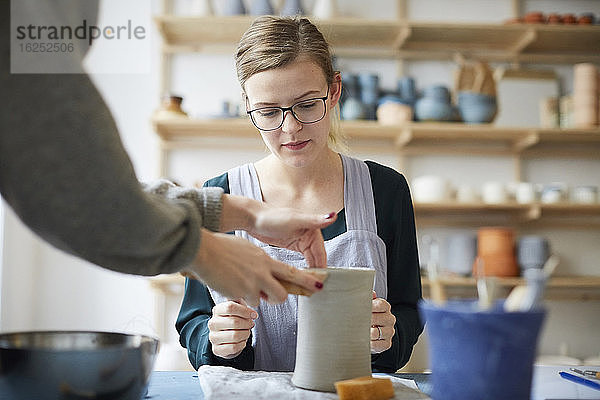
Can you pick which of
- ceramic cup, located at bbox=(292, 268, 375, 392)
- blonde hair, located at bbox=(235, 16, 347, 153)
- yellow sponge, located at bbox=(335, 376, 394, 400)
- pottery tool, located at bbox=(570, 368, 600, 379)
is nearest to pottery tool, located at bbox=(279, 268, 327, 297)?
ceramic cup, located at bbox=(292, 268, 375, 392)

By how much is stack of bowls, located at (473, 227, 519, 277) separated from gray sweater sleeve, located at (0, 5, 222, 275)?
8.52 ft

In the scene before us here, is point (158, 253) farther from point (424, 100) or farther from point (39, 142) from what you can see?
point (424, 100)

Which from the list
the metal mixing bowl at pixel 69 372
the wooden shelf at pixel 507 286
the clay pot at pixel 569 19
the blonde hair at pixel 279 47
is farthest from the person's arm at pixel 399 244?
the clay pot at pixel 569 19

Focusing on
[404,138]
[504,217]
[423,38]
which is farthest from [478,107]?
[504,217]

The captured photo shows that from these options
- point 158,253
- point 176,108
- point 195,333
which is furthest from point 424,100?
point 158,253

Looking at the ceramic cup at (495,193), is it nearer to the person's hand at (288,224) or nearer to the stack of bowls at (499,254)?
the stack of bowls at (499,254)

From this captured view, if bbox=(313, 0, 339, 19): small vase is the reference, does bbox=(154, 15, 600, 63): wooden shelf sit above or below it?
below

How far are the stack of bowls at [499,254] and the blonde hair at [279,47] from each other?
181 cm

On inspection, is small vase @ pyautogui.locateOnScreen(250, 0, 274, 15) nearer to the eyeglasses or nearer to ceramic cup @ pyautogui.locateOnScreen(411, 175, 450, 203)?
ceramic cup @ pyautogui.locateOnScreen(411, 175, 450, 203)

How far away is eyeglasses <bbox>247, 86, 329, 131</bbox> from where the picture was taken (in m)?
1.50

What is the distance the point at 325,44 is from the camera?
5.21ft

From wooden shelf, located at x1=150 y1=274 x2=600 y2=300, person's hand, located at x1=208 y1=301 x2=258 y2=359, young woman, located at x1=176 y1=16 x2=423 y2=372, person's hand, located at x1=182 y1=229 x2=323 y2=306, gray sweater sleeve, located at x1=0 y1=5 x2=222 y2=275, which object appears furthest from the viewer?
wooden shelf, located at x1=150 y1=274 x2=600 y2=300

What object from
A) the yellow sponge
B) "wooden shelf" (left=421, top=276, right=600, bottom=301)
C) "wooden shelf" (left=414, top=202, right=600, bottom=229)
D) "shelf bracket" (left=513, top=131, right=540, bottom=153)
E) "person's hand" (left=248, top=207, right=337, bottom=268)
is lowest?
"wooden shelf" (left=421, top=276, right=600, bottom=301)

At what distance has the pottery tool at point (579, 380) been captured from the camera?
100 cm
